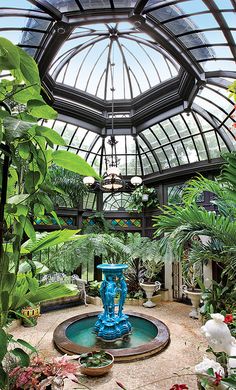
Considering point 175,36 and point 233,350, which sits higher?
point 175,36

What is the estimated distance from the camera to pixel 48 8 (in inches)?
136

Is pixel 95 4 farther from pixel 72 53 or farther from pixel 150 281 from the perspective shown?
pixel 150 281

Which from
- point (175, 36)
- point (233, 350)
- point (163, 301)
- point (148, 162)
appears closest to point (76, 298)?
point (163, 301)

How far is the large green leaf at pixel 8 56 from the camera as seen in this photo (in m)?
0.66

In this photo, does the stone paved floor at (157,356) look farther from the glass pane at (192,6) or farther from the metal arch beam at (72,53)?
the metal arch beam at (72,53)

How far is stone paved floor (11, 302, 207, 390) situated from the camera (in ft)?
10.4

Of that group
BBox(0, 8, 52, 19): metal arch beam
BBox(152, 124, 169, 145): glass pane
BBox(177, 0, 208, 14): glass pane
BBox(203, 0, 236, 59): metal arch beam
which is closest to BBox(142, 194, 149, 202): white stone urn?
BBox(152, 124, 169, 145): glass pane

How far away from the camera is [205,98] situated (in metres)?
6.05

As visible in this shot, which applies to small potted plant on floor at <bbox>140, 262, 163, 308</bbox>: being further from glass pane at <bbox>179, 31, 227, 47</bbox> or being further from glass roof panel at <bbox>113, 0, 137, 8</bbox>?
glass roof panel at <bbox>113, 0, 137, 8</bbox>

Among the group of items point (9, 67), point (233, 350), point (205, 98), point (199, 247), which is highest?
point (205, 98)

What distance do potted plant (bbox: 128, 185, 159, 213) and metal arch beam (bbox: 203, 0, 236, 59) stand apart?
5.12m

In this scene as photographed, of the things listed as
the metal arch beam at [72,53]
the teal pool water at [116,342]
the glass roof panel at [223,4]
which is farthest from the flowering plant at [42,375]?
the metal arch beam at [72,53]

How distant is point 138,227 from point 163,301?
252 cm

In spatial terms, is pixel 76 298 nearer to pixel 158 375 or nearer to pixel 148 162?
pixel 158 375
